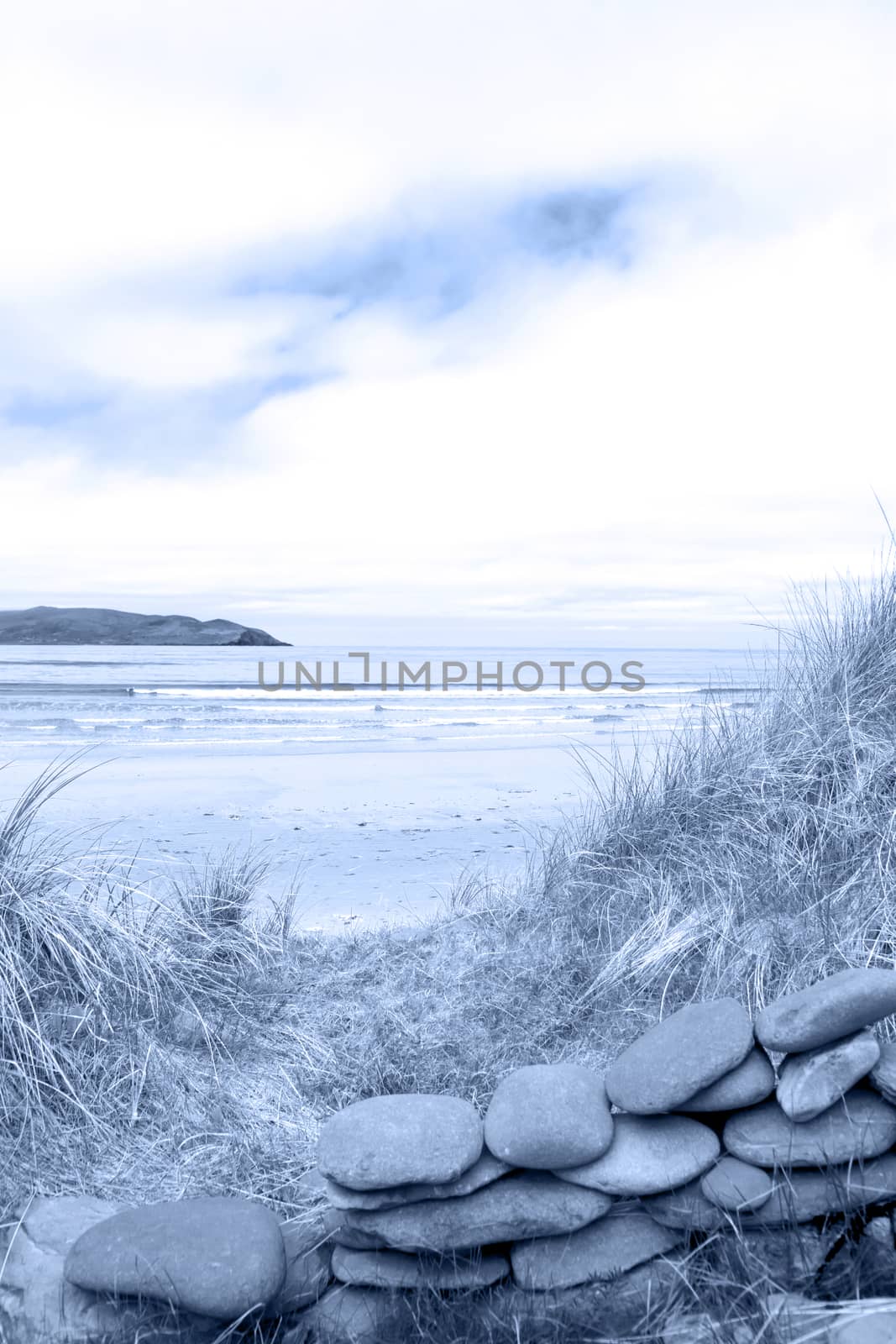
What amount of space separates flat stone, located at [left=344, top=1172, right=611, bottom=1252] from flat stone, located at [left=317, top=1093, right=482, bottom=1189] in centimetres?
10

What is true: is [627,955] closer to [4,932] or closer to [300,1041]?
[300,1041]

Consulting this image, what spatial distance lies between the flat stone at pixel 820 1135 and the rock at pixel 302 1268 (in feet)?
3.56

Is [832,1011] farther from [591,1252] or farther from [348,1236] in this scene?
[348,1236]

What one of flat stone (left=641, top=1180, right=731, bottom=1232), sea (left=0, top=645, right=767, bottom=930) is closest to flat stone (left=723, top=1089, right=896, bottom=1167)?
flat stone (left=641, top=1180, right=731, bottom=1232)

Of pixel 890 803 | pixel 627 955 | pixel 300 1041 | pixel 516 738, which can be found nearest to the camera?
pixel 300 1041

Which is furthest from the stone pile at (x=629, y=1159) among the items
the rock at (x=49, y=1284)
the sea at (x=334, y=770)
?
the sea at (x=334, y=770)

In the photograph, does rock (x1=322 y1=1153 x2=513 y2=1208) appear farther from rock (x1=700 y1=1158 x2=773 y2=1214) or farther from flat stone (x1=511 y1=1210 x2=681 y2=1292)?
rock (x1=700 y1=1158 x2=773 y2=1214)

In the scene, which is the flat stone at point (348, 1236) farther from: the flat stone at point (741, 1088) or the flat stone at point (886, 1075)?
the flat stone at point (886, 1075)

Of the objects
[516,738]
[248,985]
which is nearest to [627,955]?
[248,985]

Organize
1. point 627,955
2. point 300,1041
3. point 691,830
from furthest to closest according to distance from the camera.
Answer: point 691,830 → point 627,955 → point 300,1041

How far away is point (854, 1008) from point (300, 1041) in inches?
85.9

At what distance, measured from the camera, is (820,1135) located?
2.40 metres

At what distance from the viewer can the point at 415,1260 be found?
7.88ft

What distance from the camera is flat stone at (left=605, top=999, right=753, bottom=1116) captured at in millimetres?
2348
